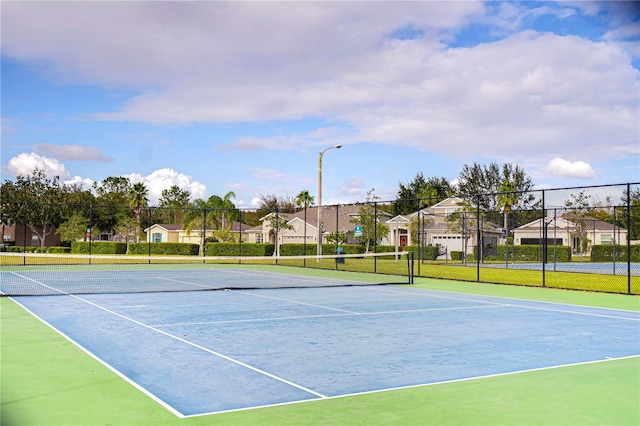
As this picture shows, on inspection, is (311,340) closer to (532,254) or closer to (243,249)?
(243,249)

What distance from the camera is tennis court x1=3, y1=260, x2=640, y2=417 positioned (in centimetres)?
634

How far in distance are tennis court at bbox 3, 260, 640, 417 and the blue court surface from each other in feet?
0.06

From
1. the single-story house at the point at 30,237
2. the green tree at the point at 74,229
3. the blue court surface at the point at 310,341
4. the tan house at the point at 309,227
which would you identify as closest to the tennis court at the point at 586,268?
the blue court surface at the point at 310,341

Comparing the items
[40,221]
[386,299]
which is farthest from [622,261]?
[40,221]

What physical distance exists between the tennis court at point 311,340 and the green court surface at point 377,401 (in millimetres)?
222

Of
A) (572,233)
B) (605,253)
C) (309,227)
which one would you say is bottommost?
(605,253)

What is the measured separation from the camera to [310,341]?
884cm

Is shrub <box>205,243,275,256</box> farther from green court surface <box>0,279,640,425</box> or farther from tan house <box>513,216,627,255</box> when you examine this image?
green court surface <box>0,279,640,425</box>

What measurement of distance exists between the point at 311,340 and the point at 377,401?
328 centimetres

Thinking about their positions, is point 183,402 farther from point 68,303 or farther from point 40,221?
point 40,221

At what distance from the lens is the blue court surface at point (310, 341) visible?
637 centimetres

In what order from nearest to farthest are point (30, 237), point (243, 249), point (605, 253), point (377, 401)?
point (377, 401)
point (605, 253)
point (243, 249)
point (30, 237)

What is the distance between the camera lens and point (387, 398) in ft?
19.0

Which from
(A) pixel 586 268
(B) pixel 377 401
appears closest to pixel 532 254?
(A) pixel 586 268
